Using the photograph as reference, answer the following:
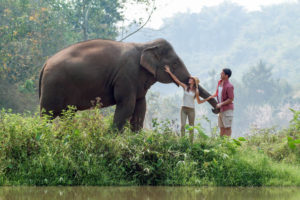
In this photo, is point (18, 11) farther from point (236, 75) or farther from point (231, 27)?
point (231, 27)

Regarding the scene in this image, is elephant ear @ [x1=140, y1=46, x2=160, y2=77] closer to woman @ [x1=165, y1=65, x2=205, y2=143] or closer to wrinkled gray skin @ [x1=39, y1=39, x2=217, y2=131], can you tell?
wrinkled gray skin @ [x1=39, y1=39, x2=217, y2=131]

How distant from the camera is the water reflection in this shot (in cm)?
571

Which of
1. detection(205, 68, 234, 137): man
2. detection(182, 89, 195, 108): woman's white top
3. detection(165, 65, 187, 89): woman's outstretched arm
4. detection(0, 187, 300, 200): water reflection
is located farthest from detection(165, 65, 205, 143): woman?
detection(0, 187, 300, 200): water reflection

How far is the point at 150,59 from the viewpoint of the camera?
955cm

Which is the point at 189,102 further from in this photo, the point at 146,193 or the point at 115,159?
the point at 146,193

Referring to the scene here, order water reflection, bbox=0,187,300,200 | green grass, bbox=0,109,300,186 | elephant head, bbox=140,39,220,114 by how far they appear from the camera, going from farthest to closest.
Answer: elephant head, bbox=140,39,220,114 < green grass, bbox=0,109,300,186 < water reflection, bbox=0,187,300,200

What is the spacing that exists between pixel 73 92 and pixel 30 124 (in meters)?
2.03

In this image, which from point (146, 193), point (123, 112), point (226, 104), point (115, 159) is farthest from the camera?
point (226, 104)

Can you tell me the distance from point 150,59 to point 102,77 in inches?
43.3

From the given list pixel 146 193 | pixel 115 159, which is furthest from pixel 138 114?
pixel 146 193

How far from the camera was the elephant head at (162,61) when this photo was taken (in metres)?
9.66

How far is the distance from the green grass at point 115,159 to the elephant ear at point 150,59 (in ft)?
6.89

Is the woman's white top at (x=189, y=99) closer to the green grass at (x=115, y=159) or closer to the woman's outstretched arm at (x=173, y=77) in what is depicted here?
the woman's outstretched arm at (x=173, y=77)

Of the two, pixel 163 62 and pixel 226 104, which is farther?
pixel 163 62
